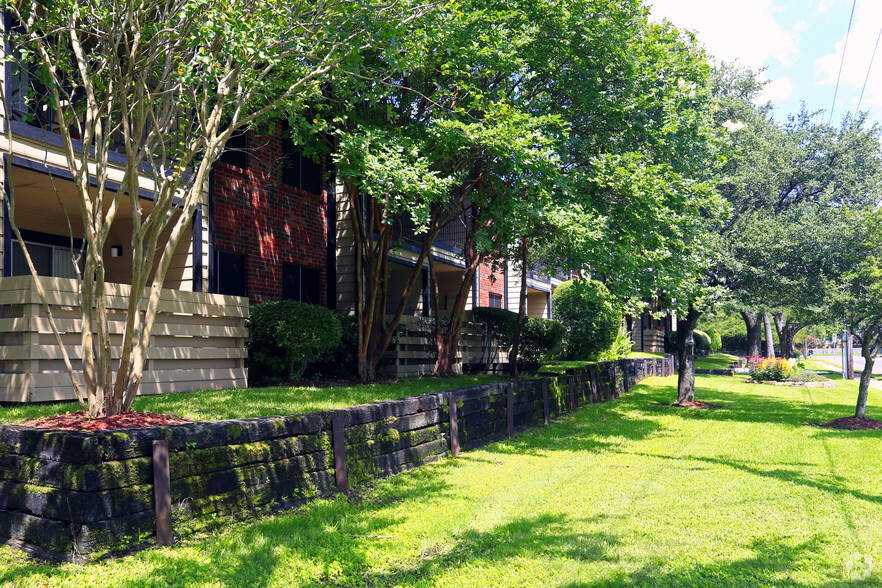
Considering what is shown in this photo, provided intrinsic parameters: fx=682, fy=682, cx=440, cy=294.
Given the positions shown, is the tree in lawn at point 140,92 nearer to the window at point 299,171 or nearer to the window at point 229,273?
the window at point 229,273

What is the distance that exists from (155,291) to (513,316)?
1399 centimetres

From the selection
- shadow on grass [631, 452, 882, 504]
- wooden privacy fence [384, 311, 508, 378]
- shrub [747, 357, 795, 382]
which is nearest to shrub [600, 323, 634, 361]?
shrub [747, 357, 795, 382]

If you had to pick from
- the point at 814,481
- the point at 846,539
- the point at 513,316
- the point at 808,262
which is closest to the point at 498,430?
the point at 814,481

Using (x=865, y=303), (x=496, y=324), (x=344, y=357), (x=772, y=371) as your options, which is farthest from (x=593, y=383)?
(x=772, y=371)

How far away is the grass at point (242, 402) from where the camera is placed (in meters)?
7.21

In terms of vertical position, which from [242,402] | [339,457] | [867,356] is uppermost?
[867,356]

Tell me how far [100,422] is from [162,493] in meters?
1.24

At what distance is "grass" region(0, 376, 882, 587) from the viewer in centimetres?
486

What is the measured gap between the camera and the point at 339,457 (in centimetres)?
701

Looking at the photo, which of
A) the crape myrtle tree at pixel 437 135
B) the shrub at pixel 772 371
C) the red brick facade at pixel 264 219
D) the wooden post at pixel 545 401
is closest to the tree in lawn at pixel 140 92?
the crape myrtle tree at pixel 437 135

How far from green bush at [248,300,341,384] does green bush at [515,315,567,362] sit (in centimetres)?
866

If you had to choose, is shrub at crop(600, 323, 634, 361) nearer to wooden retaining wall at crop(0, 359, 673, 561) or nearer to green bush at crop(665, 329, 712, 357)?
wooden retaining wall at crop(0, 359, 673, 561)

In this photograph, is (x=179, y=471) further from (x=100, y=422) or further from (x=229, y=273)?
(x=229, y=273)

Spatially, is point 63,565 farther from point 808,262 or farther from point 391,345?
point 808,262
